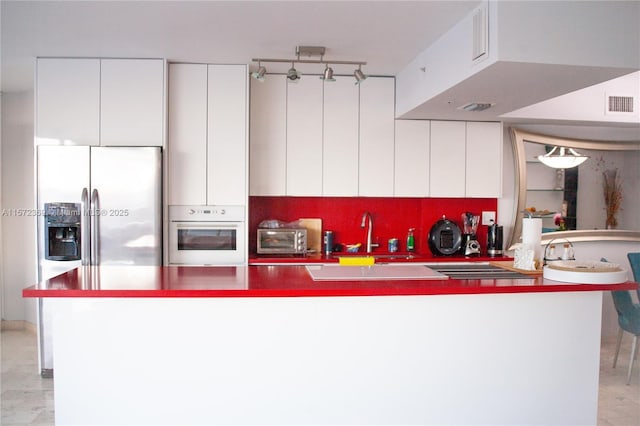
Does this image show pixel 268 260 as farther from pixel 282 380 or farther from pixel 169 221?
pixel 282 380

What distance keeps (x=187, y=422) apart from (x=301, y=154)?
2589mm

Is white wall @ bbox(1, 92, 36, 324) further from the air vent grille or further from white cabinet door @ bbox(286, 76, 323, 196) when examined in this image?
the air vent grille

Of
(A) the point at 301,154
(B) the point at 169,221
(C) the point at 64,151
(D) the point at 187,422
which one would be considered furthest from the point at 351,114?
(D) the point at 187,422

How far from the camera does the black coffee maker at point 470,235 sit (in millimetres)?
4629

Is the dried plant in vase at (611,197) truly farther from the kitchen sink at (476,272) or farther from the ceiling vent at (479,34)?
the ceiling vent at (479,34)

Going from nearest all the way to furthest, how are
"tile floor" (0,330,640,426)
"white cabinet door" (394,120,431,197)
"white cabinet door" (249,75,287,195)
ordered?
"tile floor" (0,330,640,426)
"white cabinet door" (249,75,287,195)
"white cabinet door" (394,120,431,197)

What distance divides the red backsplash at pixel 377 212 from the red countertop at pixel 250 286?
1.98 metres

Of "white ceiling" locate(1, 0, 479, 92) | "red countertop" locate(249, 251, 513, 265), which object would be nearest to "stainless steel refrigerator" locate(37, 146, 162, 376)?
"white ceiling" locate(1, 0, 479, 92)

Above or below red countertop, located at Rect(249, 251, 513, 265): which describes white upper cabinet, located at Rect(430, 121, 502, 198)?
above

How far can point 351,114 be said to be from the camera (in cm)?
455

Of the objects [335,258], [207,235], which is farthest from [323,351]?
[207,235]

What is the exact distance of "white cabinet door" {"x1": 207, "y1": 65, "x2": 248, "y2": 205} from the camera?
4.19 metres

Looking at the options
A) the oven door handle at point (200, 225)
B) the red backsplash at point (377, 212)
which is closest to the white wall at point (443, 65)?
the red backsplash at point (377, 212)

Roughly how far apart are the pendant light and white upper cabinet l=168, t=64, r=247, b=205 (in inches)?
120
